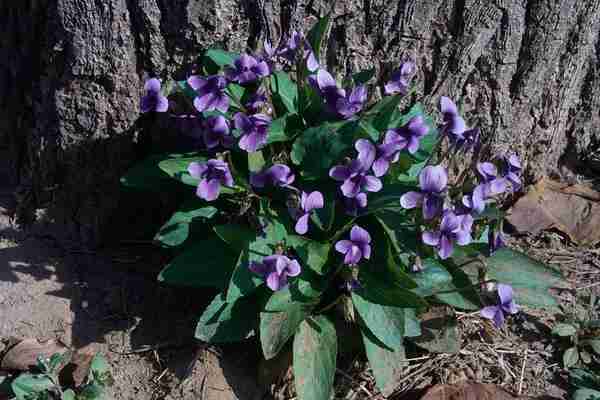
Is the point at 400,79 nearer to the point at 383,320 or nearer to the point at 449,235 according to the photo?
the point at 449,235

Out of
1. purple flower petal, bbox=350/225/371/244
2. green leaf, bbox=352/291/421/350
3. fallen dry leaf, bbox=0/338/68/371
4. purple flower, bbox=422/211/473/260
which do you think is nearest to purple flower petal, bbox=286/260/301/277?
purple flower petal, bbox=350/225/371/244

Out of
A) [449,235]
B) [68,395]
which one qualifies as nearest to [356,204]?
[449,235]

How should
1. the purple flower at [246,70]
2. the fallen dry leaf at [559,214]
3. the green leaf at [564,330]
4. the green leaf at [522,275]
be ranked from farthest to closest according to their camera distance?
the fallen dry leaf at [559,214] → the green leaf at [564,330] → the green leaf at [522,275] → the purple flower at [246,70]

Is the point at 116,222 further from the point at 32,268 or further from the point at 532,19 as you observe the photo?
the point at 532,19

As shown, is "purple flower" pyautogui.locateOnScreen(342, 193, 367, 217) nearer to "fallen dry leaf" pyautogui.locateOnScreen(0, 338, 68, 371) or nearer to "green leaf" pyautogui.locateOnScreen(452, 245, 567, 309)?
"green leaf" pyautogui.locateOnScreen(452, 245, 567, 309)

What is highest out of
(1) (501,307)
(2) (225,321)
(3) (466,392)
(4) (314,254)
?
(4) (314,254)

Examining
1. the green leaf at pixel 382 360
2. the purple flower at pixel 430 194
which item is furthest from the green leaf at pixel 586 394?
the purple flower at pixel 430 194

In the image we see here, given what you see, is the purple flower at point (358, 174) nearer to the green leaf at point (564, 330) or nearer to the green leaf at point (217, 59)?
the green leaf at point (217, 59)
